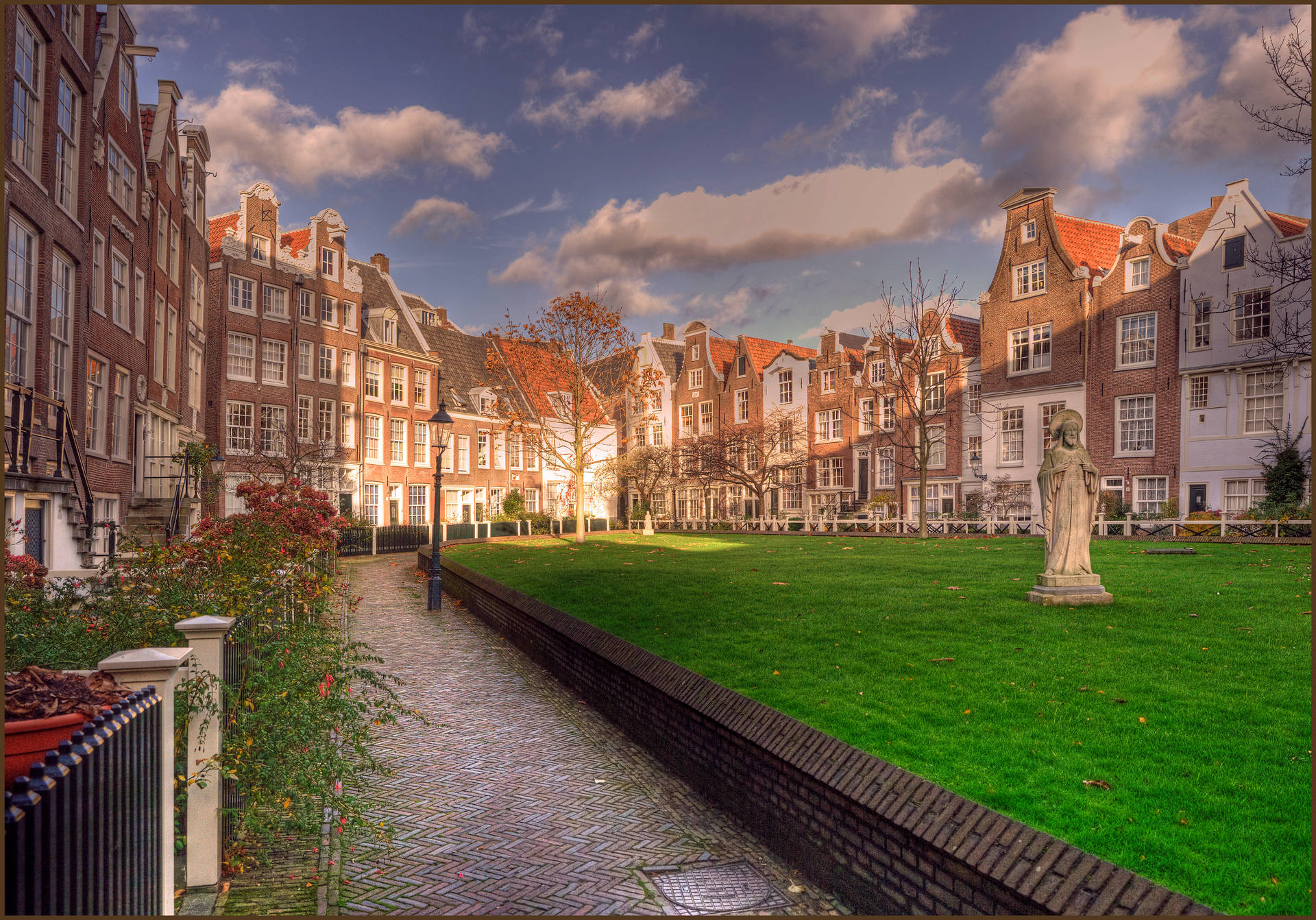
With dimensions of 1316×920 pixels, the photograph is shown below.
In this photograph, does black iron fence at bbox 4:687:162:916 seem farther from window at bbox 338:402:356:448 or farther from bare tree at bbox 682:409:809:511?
bare tree at bbox 682:409:809:511

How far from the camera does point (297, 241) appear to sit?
46.3 meters

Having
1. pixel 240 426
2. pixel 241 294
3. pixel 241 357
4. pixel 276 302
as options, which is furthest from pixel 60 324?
pixel 276 302

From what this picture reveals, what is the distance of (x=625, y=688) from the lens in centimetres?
992

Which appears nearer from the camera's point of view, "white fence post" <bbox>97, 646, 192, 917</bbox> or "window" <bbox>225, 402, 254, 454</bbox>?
"white fence post" <bbox>97, 646, 192, 917</bbox>

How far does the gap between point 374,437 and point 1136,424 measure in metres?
39.0

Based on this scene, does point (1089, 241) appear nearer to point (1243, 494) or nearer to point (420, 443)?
point (1243, 494)

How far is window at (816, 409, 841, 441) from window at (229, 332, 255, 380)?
32.1 meters

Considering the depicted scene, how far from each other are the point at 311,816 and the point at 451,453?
49.3 metres

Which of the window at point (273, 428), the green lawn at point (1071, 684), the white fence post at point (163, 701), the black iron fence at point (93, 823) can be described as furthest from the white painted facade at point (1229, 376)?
the window at point (273, 428)

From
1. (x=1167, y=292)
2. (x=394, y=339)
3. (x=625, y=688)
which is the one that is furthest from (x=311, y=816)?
(x=394, y=339)

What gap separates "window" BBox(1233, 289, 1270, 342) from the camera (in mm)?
32156

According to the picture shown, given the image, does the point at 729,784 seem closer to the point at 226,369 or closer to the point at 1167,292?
the point at 1167,292

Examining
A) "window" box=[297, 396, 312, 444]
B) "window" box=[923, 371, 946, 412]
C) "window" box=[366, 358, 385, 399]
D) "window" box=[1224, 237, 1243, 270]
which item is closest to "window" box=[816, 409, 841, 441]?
"window" box=[923, 371, 946, 412]

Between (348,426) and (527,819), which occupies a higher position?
(348,426)
